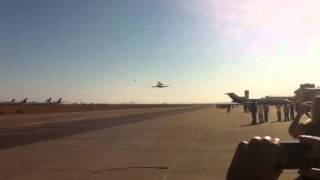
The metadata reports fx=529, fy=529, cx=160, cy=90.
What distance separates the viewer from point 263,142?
4.06 m

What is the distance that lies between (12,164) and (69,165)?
1.84 meters

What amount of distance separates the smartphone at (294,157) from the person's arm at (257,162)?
73 millimetres

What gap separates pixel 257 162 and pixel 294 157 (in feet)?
1.34

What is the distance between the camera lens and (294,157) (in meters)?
4.20

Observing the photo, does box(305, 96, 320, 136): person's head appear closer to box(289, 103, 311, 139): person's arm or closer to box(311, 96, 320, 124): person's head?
box(311, 96, 320, 124): person's head

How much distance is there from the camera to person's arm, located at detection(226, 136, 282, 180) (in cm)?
395

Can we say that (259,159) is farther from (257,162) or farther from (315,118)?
(315,118)

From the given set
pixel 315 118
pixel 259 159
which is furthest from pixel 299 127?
pixel 259 159

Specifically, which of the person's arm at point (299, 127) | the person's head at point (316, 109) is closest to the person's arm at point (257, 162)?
the person's head at point (316, 109)

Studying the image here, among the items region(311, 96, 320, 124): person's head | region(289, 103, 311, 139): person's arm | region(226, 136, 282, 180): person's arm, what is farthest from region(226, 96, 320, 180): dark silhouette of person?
region(289, 103, 311, 139): person's arm

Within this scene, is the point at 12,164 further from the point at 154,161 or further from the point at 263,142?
the point at 263,142

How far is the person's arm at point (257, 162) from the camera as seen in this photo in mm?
3947

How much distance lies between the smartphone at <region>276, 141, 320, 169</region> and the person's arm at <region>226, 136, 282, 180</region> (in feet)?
→ 0.24

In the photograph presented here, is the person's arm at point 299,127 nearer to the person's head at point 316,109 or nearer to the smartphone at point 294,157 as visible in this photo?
the person's head at point 316,109
